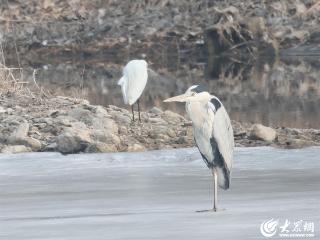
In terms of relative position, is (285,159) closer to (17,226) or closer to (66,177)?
(66,177)

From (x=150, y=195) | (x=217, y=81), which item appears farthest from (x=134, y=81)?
(x=217, y=81)

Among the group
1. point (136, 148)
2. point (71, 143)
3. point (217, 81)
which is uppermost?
point (217, 81)

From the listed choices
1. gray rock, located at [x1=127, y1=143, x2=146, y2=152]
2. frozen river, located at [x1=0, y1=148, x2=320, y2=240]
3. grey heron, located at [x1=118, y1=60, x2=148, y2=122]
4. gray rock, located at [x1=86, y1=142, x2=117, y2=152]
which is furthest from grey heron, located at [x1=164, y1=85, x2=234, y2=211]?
grey heron, located at [x1=118, y1=60, x2=148, y2=122]

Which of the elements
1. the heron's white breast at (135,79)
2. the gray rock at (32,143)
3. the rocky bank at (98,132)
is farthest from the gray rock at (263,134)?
the heron's white breast at (135,79)

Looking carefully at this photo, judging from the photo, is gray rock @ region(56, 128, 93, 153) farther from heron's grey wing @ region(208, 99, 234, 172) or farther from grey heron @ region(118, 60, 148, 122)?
grey heron @ region(118, 60, 148, 122)

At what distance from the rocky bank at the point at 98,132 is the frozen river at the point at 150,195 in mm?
654

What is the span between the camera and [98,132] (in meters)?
10.3

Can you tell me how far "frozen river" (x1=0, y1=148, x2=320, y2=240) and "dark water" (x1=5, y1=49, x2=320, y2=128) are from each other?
5089 millimetres

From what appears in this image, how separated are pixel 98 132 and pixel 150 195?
354 centimetres

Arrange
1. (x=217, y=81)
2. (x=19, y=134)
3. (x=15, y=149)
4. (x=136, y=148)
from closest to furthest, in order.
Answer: (x=15, y=149) < (x=136, y=148) < (x=19, y=134) < (x=217, y=81)

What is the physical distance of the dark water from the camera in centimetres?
1556

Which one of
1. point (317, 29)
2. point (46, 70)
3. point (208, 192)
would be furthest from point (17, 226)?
point (317, 29)

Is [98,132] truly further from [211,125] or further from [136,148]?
[211,125]

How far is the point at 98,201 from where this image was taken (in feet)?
21.7
